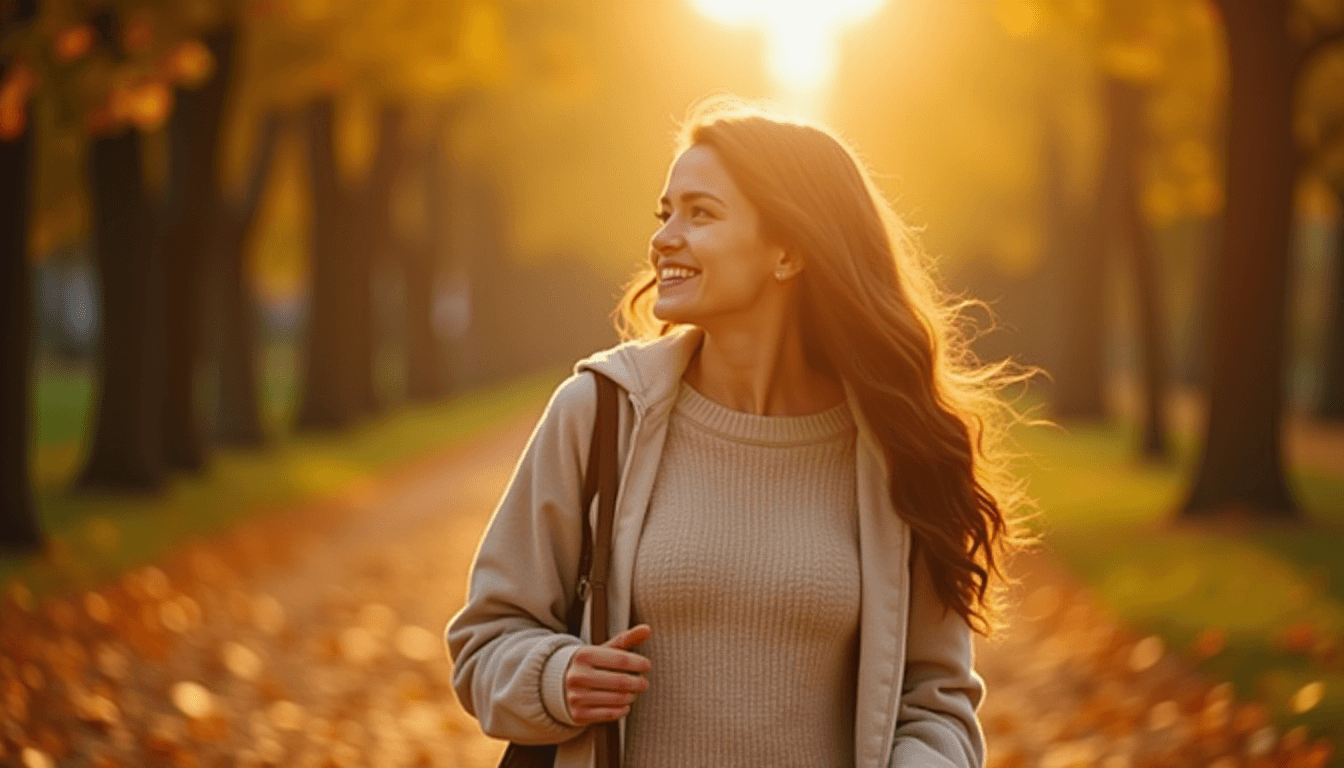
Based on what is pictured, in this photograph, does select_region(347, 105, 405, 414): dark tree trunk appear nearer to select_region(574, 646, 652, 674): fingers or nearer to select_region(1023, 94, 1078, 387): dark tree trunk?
select_region(1023, 94, 1078, 387): dark tree trunk

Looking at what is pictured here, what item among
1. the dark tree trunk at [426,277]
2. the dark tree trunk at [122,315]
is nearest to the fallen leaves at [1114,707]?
the dark tree trunk at [122,315]

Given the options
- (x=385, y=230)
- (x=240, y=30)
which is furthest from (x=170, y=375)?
(x=385, y=230)

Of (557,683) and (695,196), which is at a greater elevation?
(695,196)

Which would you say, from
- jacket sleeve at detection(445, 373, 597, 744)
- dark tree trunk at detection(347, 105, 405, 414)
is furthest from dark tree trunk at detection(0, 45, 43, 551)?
dark tree trunk at detection(347, 105, 405, 414)

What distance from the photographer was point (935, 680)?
3.60 m

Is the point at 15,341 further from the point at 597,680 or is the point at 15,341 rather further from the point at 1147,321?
the point at 1147,321

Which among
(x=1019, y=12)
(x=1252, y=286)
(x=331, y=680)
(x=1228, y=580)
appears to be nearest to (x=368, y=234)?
(x=1019, y=12)

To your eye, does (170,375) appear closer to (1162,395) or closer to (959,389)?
(1162,395)

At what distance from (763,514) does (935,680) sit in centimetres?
53

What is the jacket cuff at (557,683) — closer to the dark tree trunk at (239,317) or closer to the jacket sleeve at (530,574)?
the jacket sleeve at (530,574)

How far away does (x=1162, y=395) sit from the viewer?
2225 cm

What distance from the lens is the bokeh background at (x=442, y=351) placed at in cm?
889

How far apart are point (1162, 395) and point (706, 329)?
64.5ft

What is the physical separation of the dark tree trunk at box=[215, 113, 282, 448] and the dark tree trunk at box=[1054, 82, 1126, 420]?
12.8m
